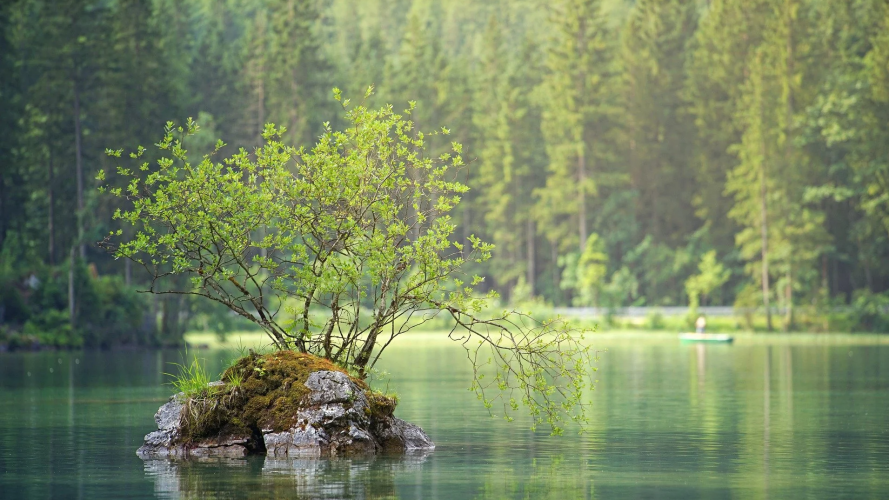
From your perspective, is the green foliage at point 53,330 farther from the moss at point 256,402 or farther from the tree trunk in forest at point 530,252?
the tree trunk in forest at point 530,252

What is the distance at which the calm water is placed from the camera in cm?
1894

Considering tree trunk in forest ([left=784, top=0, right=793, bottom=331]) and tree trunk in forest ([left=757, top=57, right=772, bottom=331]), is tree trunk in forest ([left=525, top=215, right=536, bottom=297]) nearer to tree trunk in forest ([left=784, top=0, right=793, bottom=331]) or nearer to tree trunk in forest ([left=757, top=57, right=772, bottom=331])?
tree trunk in forest ([left=757, top=57, right=772, bottom=331])

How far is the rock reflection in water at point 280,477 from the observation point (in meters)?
18.2

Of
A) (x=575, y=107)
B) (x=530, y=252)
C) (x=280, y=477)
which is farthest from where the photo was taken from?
(x=530, y=252)

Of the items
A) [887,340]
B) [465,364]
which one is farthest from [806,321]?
[465,364]

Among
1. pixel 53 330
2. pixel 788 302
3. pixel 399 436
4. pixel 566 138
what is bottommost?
pixel 399 436

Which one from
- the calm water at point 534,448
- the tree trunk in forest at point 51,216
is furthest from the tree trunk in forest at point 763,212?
the calm water at point 534,448

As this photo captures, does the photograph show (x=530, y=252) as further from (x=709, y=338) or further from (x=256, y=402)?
(x=256, y=402)

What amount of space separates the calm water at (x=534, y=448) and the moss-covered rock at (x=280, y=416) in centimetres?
83

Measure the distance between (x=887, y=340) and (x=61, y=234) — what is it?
47641 millimetres

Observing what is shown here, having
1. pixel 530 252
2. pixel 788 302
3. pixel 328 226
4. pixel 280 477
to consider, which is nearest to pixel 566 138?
pixel 530 252

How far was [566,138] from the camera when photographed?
116 metres

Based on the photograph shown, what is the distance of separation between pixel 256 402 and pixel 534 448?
5.02 meters

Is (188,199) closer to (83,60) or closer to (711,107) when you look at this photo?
(83,60)
